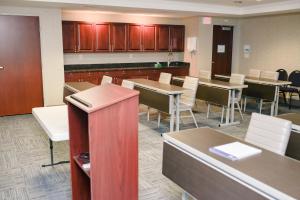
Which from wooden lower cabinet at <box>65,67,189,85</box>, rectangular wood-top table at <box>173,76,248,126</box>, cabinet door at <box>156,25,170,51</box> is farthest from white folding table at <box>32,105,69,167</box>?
cabinet door at <box>156,25,170,51</box>

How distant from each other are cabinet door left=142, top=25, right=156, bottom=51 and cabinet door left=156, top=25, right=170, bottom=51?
141 mm

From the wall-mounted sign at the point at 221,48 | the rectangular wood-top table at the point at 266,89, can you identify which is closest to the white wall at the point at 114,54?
the wall-mounted sign at the point at 221,48

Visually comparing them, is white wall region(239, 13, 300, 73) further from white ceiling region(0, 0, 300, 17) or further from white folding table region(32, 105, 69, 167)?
white folding table region(32, 105, 69, 167)

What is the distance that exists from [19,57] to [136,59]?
3.36 m

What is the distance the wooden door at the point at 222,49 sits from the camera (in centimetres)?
898

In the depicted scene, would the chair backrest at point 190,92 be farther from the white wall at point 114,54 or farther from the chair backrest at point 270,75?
the white wall at point 114,54

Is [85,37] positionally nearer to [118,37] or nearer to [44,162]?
[118,37]

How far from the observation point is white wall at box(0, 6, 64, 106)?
6320 millimetres

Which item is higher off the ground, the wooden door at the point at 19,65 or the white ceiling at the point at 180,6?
the white ceiling at the point at 180,6

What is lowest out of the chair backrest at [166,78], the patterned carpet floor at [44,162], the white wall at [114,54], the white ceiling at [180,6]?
the patterned carpet floor at [44,162]

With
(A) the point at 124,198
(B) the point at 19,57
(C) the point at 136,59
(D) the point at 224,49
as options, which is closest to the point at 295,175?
(A) the point at 124,198

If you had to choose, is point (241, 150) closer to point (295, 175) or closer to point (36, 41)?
point (295, 175)

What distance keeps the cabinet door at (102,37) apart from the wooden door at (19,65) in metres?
1.61

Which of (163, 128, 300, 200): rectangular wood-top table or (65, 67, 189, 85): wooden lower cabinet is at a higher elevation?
(65, 67, 189, 85): wooden lower cabinet
